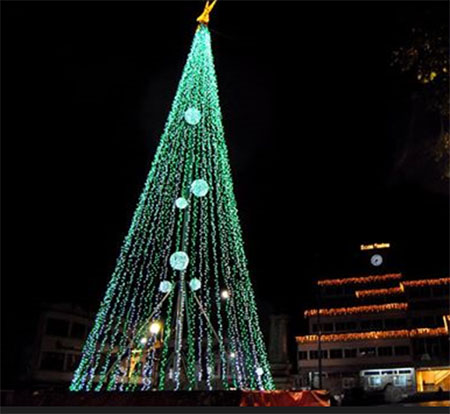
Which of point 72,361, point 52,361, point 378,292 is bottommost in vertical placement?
point 52,361

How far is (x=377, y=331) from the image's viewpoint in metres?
42.9

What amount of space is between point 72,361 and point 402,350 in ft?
96.8

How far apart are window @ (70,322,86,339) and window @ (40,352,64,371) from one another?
2179 mm

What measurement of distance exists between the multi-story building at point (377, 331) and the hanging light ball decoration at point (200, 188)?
2784cm

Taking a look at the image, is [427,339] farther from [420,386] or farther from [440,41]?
[440,41]

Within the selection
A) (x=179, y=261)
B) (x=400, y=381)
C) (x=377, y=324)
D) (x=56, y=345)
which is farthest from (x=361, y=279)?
(x=179, y=261)

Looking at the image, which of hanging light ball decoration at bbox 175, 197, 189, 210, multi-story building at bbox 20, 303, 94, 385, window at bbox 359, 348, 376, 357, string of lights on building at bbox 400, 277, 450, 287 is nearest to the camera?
hanging light ball decoration at bbox 175, 197, 189, 210

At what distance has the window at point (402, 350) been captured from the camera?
4122 cm

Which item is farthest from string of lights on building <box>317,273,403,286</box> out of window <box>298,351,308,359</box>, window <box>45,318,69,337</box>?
window <box>45,318,69,337</box>

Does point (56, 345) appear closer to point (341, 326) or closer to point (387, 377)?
point (341, 326)

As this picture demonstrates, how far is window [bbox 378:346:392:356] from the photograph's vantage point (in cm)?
4170

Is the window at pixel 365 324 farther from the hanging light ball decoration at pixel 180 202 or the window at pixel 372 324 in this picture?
the hanging light ball decoration at pixel 180 202

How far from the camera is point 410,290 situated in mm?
44031

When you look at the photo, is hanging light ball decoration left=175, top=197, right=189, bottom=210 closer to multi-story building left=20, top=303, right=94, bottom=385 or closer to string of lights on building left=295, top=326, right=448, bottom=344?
multi-story building left=20, top=303, right=94, bottom=385
